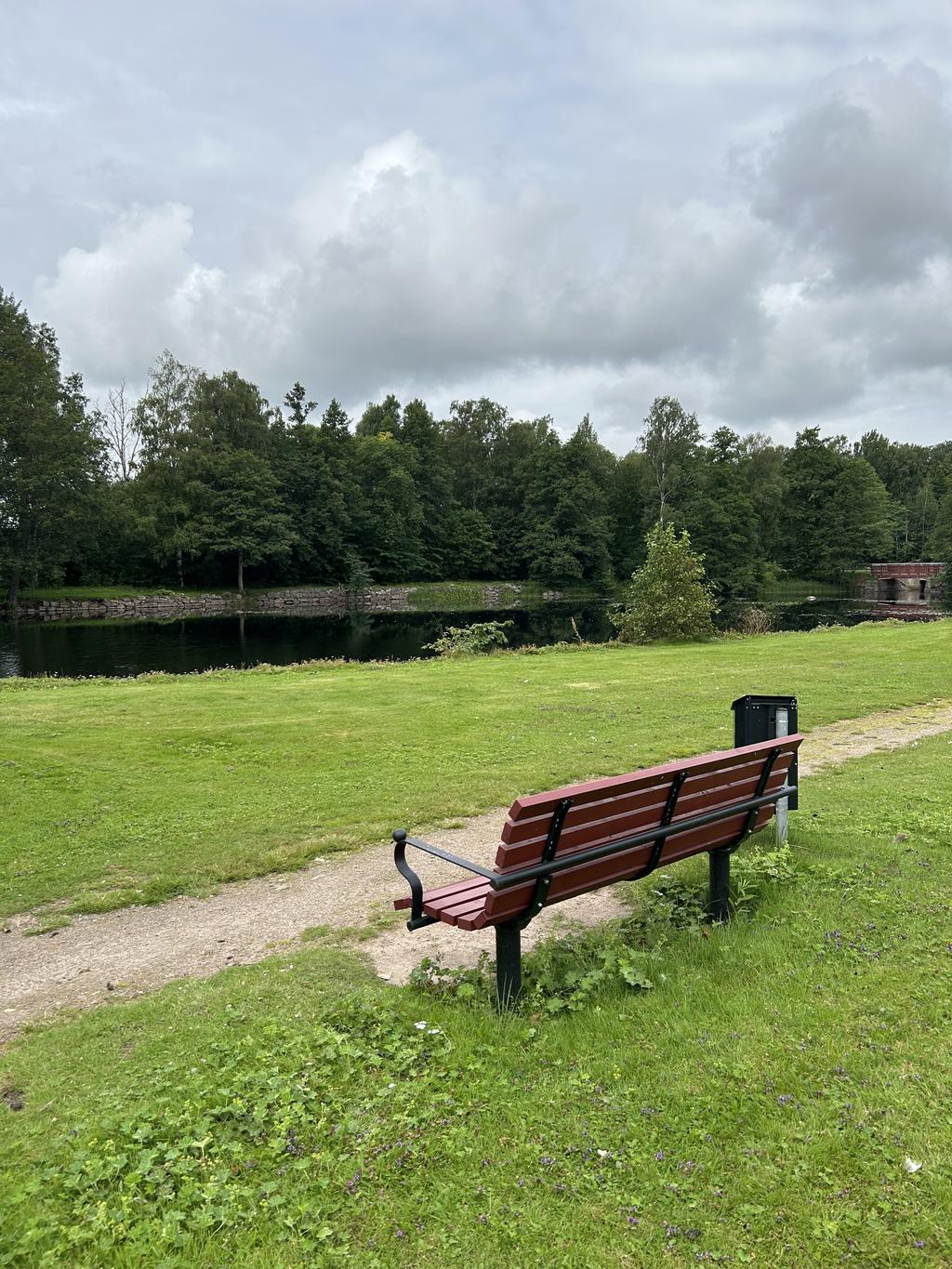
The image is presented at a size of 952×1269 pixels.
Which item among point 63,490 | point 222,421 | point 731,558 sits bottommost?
point 731,558

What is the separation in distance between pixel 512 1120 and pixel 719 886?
260cm

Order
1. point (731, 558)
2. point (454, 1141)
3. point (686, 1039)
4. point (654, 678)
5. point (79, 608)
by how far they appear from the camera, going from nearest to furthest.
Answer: point (454, 1141) < point (686, 1039) < point (654, 678) < point (79, 608) < point (731, 558)

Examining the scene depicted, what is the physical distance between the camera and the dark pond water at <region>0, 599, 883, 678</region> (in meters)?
30.4

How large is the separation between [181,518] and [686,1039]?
6423cm

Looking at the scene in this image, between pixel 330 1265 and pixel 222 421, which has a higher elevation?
pixel 222 421

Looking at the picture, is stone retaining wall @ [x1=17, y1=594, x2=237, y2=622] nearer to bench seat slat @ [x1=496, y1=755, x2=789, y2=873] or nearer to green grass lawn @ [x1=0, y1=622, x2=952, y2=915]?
green grass lawn @ [x1=0, y1=622, x2=952, y2=915]

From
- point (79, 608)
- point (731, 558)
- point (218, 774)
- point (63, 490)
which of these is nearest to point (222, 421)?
point (63, 490)

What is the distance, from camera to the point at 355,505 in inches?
2948

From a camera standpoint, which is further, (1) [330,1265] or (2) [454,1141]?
(2) [454,1141]

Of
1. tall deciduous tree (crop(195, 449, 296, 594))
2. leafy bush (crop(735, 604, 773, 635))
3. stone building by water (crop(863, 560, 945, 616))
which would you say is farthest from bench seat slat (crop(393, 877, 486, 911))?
tall deciduous tree (crop(195, 449, 296, 594))

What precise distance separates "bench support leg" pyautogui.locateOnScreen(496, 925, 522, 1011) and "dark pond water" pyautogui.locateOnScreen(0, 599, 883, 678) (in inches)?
982

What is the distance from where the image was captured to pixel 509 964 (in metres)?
4.28

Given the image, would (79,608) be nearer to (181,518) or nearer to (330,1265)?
(181,518)

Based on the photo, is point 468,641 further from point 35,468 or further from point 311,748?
point 35,468
